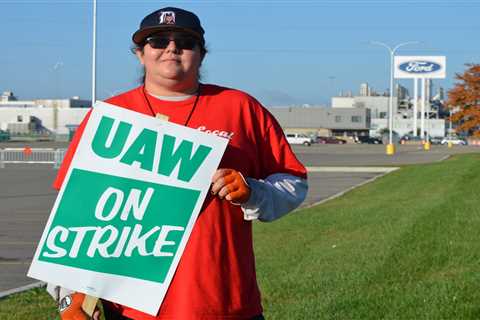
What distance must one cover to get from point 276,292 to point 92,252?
16.3ft

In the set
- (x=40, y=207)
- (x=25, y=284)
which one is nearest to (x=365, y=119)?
(x=40, y=207)

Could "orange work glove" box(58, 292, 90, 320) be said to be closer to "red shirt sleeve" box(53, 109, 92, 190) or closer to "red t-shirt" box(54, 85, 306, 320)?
"red t-shirt" box(54, 85, 306, 320)

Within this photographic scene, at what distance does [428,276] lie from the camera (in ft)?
26.7

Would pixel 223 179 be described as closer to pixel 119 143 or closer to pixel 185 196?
pixel 185 196

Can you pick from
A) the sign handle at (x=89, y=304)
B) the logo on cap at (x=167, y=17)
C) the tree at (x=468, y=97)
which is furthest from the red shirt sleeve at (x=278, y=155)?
the tree at (x=468, y=97)

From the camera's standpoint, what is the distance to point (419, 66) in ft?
287

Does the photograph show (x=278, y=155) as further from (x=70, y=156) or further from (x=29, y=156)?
(x=29, y=156)

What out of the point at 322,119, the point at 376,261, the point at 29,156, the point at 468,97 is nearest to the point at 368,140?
the point at 322,119

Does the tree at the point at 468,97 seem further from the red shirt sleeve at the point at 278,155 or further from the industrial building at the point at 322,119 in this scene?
the industrial building at the point at 322,119

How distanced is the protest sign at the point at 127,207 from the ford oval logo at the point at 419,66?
280 ft

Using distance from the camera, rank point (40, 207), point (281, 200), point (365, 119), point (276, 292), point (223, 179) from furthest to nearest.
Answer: point (365, 119) < point (40, 207) < point (276, 292) < point (281, 200) < point (223, 179)

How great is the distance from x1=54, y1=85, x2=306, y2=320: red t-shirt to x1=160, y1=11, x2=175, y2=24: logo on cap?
0.29 metres

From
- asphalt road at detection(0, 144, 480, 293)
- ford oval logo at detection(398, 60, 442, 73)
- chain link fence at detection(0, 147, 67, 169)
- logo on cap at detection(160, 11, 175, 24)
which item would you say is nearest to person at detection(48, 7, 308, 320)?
logo on cap at detection(160, 11, 175, 24)

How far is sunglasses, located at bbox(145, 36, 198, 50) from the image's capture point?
134 inches
